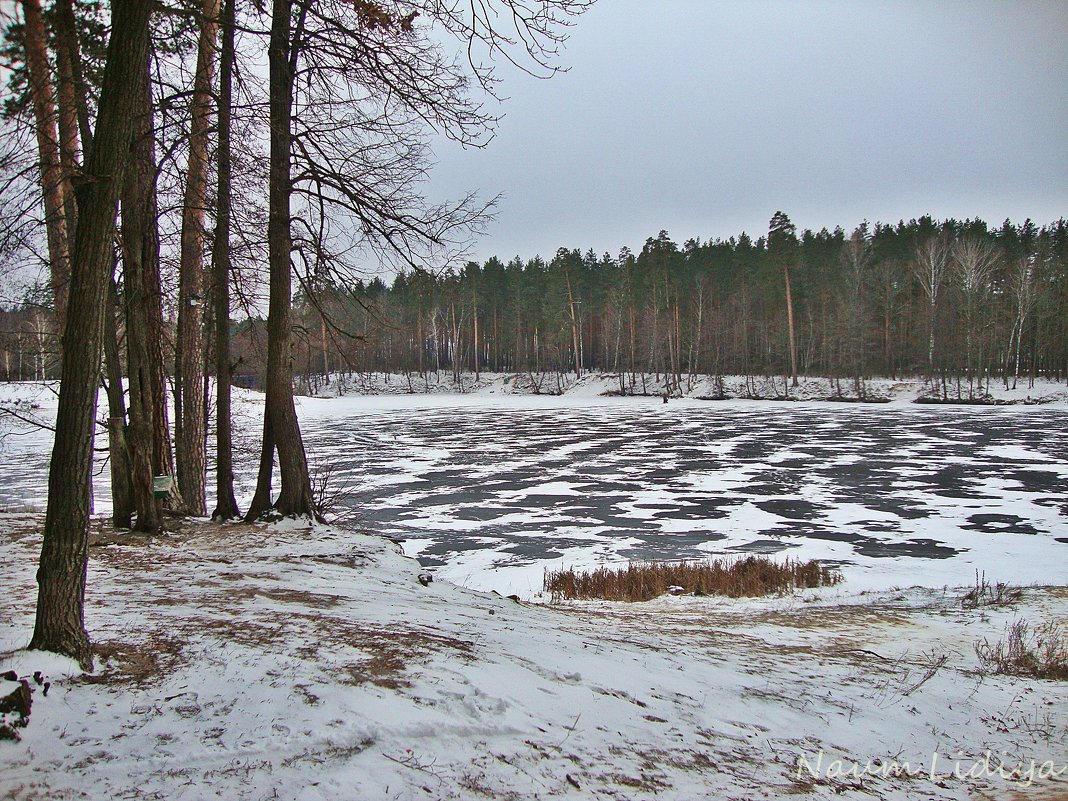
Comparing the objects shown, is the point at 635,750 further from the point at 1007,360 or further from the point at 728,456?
the point at 1007,360

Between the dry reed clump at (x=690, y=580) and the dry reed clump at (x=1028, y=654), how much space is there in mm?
2892

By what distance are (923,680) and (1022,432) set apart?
2875 centimetres

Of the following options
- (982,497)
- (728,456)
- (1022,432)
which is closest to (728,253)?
(1022,432)

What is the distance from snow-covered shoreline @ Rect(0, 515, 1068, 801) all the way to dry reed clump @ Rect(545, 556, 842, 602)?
235 cm

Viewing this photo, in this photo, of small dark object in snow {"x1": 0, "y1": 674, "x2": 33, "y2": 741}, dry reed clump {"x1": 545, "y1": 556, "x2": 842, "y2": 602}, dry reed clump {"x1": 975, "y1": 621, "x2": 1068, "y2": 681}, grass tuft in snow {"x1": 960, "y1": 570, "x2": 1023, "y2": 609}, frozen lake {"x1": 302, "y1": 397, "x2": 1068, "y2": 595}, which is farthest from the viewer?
frozen lake {"x1": 302, "y1": 397, "x2": 1068, "y2": 595}

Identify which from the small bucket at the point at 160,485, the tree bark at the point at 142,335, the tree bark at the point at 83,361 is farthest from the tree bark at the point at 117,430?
the tree bark at the point at 83,361

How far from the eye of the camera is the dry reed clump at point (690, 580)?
8688 millimetres

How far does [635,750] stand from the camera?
322 cm

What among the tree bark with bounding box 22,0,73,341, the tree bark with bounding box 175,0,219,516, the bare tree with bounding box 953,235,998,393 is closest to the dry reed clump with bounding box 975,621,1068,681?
the tree bark with bounding box 22,0,73,341

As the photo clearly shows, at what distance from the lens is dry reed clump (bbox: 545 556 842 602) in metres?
8.69

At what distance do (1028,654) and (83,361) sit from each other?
23.0 feet

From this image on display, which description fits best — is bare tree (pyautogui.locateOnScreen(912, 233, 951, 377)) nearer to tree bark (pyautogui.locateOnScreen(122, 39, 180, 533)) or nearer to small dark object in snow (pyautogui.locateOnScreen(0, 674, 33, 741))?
tree bark (pyautogui.locateOnScreen(122, 39, 180, 533))

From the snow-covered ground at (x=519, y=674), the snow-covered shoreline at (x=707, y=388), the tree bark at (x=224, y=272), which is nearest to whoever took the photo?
the snow-covered ground at (x=519, y=674)

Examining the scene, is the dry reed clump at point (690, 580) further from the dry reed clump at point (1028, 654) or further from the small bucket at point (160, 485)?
the small bucket at point (160, 485)
